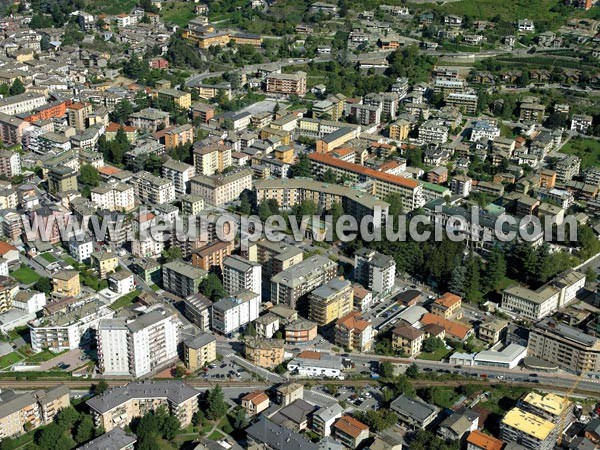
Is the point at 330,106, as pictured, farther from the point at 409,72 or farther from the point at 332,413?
the point at 332,413

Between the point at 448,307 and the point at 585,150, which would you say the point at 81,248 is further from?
the point at 585,150

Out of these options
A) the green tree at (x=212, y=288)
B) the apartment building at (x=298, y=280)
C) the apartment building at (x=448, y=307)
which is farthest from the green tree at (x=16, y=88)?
the apartment building at (x=448, y=307)

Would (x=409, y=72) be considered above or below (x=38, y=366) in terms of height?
above

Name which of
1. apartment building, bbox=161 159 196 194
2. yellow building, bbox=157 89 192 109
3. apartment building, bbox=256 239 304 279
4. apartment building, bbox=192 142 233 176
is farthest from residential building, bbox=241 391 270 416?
yellow building, bbox=157 89 192 109

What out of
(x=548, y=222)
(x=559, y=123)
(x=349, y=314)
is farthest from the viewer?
(x=559, y=123)

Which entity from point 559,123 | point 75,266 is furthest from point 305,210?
point 559,123

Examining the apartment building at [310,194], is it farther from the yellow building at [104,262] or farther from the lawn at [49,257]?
the lawn at [49,257]

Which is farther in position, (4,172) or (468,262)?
(4,172)
